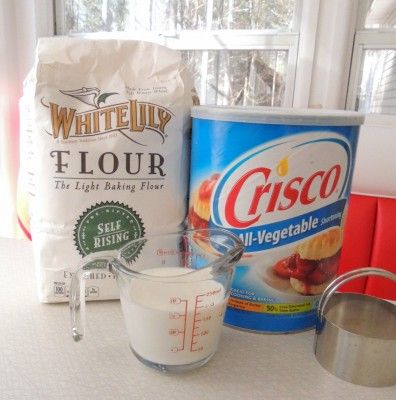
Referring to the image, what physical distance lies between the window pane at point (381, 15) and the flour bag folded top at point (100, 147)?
102 centimetres

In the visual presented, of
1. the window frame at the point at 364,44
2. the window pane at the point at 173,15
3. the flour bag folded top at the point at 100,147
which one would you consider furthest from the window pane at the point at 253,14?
the flour bag folded top at the point at 100,147

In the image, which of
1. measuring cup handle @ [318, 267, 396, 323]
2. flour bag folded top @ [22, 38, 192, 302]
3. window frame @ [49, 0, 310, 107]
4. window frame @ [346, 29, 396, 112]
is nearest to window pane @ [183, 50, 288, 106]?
window frame @ [49, 0, 310, 107]

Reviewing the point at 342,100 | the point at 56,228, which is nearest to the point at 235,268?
the point at 56,228

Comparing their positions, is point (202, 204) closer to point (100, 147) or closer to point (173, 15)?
point (100, 147)

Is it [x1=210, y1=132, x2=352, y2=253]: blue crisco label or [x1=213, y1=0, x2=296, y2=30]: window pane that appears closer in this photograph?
[x1=210, y1=132, x2=352, y2=253]: blue crisco label

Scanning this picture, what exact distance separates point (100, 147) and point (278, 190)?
0.20 m

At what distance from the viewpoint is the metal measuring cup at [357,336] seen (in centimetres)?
34

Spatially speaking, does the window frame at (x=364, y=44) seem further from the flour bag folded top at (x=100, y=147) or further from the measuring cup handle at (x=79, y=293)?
the measuring cup handle at (x=79, y=293)

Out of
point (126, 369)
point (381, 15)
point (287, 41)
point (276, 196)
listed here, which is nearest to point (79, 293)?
point (126, 369)

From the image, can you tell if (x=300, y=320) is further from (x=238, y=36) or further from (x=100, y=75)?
(x=238, y=36)

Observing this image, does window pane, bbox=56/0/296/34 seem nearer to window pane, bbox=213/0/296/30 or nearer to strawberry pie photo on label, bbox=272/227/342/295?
window pane, bbox=213/0/296/30

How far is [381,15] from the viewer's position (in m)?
1.20

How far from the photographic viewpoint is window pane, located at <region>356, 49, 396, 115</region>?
1.24 meters

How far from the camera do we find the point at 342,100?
1.26 m
